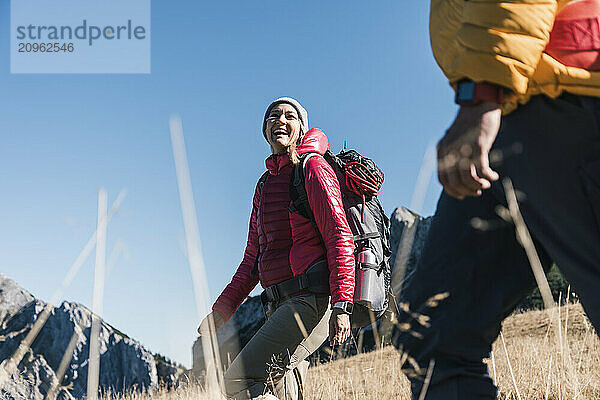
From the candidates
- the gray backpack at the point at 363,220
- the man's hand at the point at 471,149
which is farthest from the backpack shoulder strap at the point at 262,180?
the man's hand at the point at 471,149

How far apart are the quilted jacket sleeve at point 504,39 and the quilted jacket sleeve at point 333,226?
154 centimetres

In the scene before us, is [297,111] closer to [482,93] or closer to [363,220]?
[363,220]

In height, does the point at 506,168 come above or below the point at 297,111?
below

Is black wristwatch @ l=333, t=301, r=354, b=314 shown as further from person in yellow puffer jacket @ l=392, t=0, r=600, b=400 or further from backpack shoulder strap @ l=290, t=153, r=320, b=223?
person in yellow puffer jacket @ l=392, t=0, r=600, b=400

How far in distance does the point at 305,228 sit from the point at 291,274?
0.26 meters

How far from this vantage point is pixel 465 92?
121 centimetres

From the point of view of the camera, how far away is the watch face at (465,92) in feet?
3.94

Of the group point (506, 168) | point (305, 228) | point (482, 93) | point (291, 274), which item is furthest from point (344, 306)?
point (482, 93)

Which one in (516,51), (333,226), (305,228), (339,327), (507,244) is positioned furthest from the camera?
(305,228)

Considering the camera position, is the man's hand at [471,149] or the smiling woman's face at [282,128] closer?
the man's hand at [471,149]

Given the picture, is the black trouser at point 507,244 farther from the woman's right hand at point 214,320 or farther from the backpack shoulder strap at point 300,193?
the woman's right hand at point 214,320

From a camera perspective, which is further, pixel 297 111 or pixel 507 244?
pixel 297 111

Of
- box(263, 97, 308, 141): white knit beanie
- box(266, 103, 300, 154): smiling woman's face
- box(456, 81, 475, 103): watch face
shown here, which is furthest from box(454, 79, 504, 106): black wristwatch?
box(263, 97, 308, 141): white knit beanie

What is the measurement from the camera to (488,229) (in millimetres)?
1318
